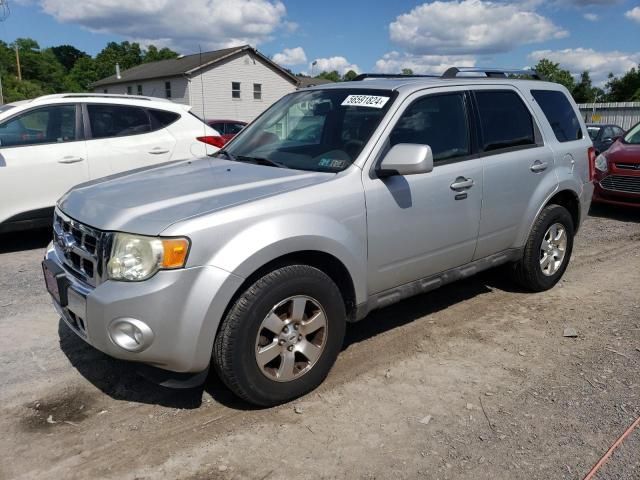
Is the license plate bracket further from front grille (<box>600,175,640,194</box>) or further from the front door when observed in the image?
front grille (<box>600,175,640,194</box>)

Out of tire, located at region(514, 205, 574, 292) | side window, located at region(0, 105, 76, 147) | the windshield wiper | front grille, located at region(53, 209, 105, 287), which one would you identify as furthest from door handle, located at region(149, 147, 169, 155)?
tire, located at region(514, 205, 574, 292)

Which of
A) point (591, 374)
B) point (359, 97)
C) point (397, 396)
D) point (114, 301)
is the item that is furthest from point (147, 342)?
point (591, 374)

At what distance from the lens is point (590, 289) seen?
5.50 metres

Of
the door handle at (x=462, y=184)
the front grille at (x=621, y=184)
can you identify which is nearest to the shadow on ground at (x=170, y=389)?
the door handle at (x=462, y=184)

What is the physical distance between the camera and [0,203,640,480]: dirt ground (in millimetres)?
2826

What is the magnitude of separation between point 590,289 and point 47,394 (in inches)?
188

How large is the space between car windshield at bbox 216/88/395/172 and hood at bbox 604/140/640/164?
6.60 metres

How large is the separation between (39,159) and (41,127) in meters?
0.43

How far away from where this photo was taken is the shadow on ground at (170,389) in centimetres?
344

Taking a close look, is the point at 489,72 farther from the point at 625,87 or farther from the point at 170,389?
the point at 625,87

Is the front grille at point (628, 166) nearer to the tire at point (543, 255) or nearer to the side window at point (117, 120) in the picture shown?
the tire at point (543, 255)

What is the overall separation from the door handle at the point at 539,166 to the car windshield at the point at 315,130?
1599mm

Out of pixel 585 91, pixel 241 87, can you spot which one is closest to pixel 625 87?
pixel 585 91

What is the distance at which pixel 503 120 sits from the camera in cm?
463
